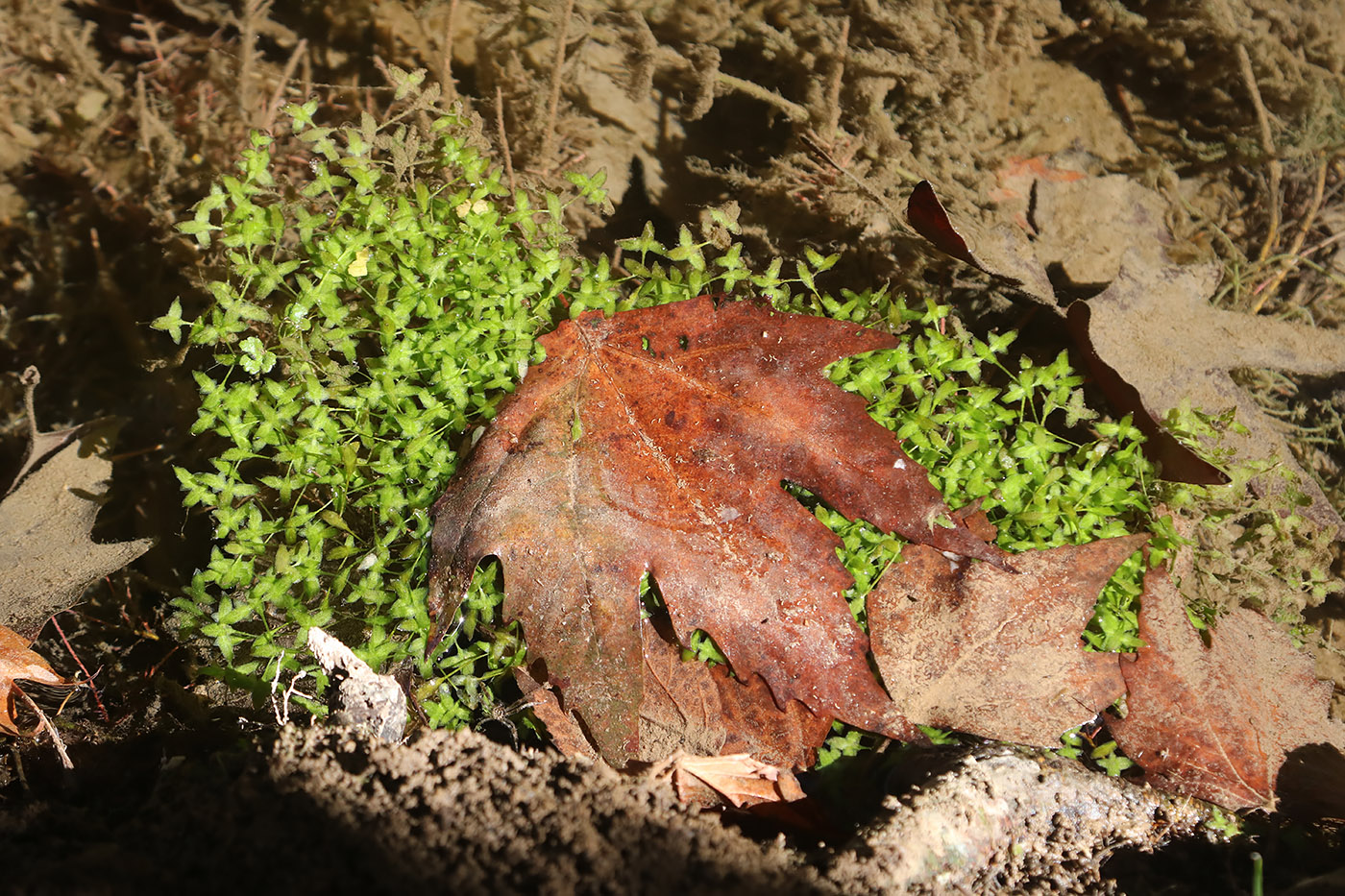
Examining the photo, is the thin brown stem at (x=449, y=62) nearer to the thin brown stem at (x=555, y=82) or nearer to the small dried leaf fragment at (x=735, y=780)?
the thin brown stem at (x=555, y=82)

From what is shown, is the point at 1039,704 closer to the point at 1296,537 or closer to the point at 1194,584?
the point at 1194,584

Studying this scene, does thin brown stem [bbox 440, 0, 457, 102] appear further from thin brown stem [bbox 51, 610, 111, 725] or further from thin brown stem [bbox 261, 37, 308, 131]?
thin brown stem [bbox 51, 610, 111, 725]

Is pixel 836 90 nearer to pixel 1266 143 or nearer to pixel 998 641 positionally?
pixel 1266 143

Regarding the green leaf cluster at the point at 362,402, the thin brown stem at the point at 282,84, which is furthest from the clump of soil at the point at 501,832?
the thin brown stem at the point at 282,84

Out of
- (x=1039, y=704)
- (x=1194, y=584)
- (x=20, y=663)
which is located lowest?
(x=20, y=663)

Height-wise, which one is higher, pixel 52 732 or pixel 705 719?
pixel 705 719

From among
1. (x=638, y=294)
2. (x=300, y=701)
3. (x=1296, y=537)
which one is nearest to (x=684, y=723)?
(x=300, y=701)

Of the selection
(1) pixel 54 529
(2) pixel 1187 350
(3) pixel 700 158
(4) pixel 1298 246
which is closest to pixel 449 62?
(3) pixel 700 158
